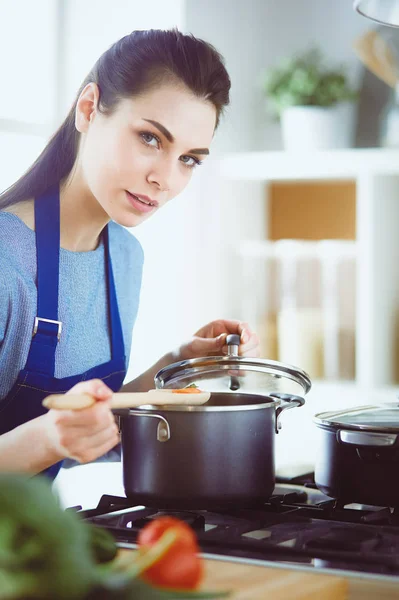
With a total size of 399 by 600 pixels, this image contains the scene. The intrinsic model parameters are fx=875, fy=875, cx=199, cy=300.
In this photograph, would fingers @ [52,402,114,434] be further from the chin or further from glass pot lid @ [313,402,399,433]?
the chin

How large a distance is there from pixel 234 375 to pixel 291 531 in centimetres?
31

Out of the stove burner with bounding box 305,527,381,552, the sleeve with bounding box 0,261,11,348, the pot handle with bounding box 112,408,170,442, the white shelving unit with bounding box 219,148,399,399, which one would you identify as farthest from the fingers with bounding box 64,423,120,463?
the white shelving unit with bounding box 219,148,399,399

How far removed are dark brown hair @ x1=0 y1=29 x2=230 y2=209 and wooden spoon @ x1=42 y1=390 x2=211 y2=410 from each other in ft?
1.89

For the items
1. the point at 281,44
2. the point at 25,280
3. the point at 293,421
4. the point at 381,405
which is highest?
the point at 281,44

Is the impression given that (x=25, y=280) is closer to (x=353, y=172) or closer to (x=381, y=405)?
(x=381, y=405)

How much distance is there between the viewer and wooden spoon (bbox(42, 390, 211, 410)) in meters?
0.91

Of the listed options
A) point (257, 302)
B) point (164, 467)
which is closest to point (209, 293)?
point (257, 302)

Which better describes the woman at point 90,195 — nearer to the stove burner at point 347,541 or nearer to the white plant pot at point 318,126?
the stove burner at point 347,541

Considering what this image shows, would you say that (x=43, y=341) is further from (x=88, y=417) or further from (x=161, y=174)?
(x=88, y=417)

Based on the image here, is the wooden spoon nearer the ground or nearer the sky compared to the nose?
nearer the ground

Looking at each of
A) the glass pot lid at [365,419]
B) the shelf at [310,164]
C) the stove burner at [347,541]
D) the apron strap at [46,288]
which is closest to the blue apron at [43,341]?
the apron strap at [46,288]

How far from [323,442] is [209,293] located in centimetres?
184

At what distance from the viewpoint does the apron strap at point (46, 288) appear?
1.49 metres

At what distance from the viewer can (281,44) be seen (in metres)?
3.25
